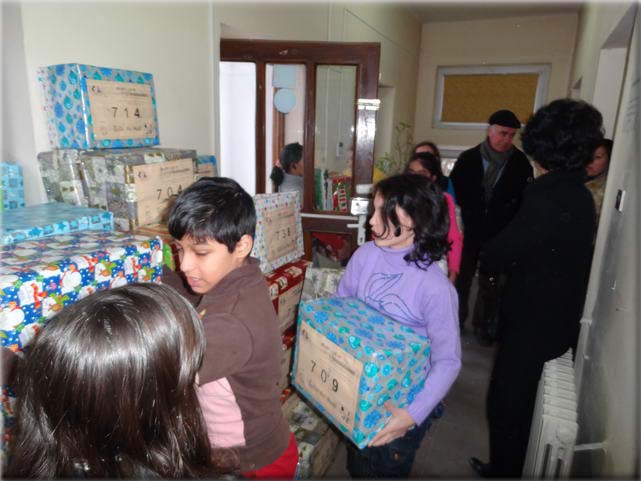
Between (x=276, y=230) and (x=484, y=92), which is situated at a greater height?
(x=484, y=92)

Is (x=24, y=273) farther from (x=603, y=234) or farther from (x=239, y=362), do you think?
(x=603, y=234)

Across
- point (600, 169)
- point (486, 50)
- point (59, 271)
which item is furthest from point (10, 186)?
point (486, 50)

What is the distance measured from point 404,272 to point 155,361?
2.60 ft

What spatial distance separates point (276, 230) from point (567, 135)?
107 cm

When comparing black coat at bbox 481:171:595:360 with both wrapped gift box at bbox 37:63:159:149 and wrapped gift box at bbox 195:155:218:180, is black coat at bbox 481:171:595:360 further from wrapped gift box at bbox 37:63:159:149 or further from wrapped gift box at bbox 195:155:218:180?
wrapped gift box at bbox 37:63:159:149

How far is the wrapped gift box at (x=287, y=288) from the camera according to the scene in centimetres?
164

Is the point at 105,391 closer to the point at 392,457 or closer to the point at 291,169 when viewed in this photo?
the point at 392,457

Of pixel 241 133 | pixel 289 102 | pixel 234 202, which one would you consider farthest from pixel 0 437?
pixel 241 133

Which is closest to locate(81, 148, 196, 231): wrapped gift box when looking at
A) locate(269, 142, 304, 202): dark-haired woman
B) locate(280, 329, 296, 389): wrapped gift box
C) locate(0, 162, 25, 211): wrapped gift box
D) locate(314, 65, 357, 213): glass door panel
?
locate(0, 162, 25, 211): wrapped gift box

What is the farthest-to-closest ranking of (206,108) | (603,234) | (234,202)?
1. (206,108)
2. (603,234)
3. (234,202)

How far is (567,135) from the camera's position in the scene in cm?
135

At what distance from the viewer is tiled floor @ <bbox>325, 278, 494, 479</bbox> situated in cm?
198

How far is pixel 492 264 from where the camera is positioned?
1.51 meters

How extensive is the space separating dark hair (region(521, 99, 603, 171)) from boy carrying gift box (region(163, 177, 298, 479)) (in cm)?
104
